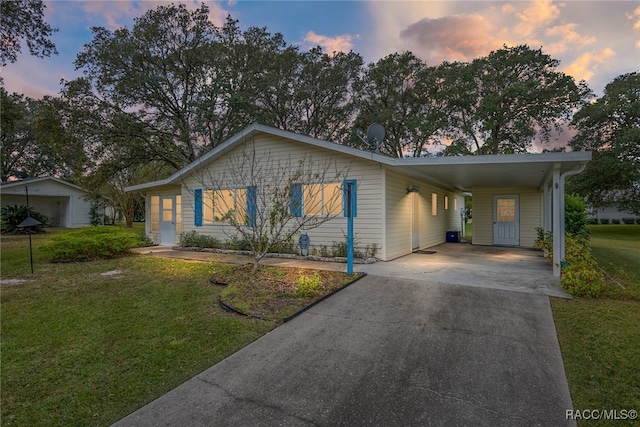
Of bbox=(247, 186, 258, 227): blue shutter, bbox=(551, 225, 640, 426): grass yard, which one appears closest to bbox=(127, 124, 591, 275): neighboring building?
bbox=(551, 225, 640, 426): grass yard

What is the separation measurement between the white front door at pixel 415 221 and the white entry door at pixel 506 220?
3.98 metres

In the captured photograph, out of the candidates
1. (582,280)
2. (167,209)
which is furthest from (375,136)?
(167,209)

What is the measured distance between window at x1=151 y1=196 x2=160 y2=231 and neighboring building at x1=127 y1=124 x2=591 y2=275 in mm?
40

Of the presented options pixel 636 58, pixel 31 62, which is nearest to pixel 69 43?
pixel 31 62

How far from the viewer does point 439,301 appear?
462cm

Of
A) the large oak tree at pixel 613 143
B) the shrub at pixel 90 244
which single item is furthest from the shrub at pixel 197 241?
the large oak tree at pixel 613 143

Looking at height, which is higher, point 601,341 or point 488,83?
point 488,83

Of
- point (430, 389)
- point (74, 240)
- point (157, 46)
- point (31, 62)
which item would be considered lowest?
point (430, 389)

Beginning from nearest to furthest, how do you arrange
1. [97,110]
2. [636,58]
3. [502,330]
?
[502,330], [636,58], [97,110]

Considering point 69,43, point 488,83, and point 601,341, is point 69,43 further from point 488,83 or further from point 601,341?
point 488,83

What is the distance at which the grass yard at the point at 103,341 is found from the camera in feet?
7.78

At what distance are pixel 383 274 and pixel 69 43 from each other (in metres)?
14.4

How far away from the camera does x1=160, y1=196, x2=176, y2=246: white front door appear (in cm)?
1191

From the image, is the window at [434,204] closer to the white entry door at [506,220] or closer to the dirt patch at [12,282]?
the white entry door at [506,220]
